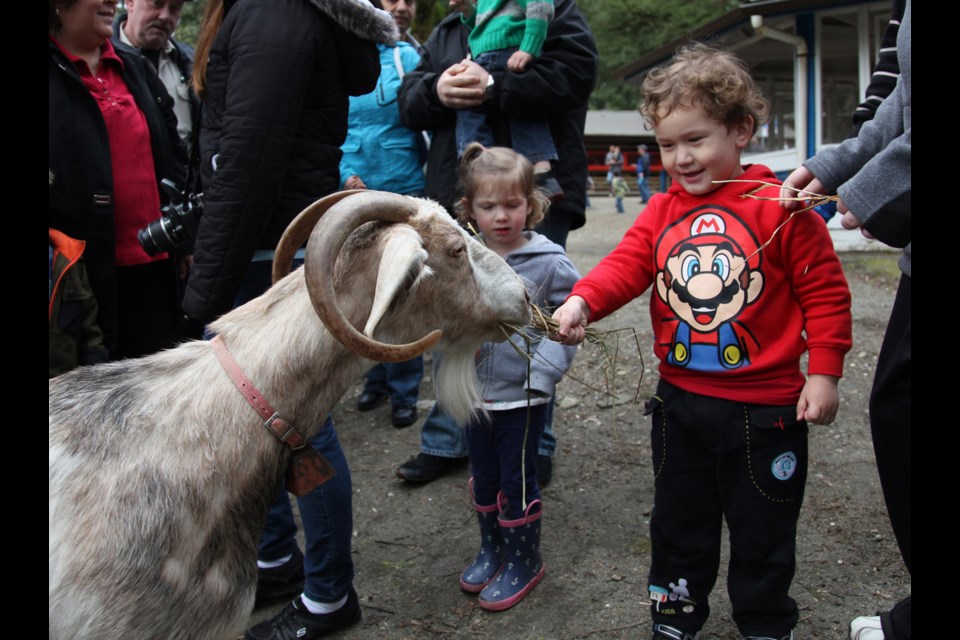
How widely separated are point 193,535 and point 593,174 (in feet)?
121

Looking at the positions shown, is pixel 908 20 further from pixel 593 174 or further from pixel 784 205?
pixel 593 174

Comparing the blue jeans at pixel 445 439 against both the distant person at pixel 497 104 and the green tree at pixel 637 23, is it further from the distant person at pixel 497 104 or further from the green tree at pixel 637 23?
the green tree at pixel 637 23

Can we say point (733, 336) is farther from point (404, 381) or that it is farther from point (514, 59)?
point (404, 381)

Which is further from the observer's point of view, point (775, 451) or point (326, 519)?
point (326, 519)

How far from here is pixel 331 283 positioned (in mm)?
2092

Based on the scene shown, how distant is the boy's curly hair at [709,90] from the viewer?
2355 mm

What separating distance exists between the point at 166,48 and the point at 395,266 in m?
3.32

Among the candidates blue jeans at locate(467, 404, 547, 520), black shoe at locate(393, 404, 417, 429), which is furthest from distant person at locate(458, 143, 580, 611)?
black shoe at locate(393, 404, 417, 429)

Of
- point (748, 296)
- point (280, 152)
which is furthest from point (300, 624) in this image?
point (748, 296)

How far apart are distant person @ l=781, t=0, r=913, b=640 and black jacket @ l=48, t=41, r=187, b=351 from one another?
2554 mm

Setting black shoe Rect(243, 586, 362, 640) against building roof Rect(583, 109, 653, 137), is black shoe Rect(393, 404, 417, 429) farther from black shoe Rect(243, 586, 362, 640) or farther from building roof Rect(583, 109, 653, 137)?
building roof Rect(583, 109, 653, 137)

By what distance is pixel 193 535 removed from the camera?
215 cm

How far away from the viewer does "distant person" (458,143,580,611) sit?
10.1ft
